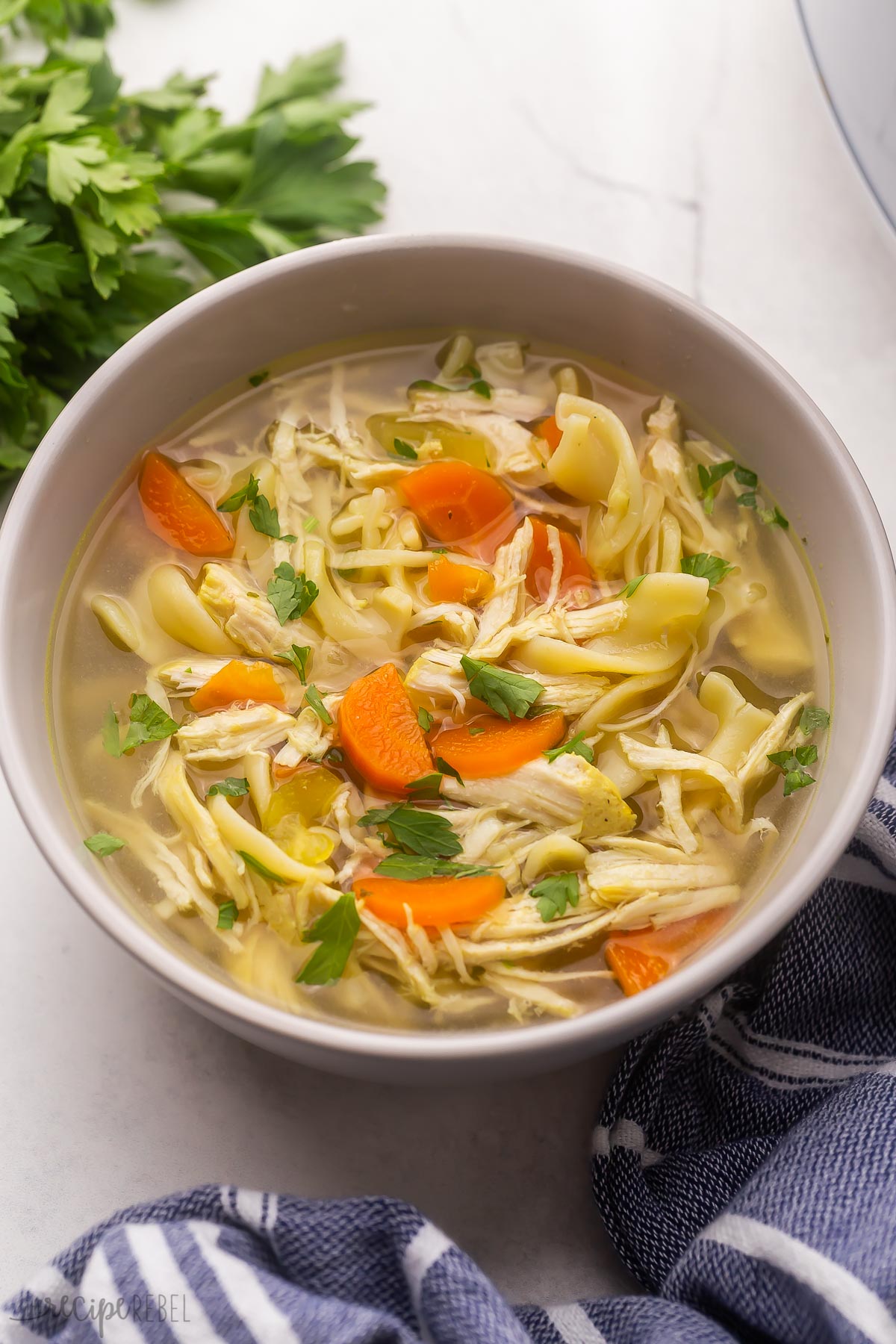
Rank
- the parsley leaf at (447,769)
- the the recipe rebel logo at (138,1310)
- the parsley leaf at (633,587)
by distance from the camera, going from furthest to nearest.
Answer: the parsley leaf at (633,587)
the parsley leaf at (447,769)
the the recipe rebel logo at (138,1310)

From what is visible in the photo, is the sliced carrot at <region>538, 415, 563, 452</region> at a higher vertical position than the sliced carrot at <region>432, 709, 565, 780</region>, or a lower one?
higher

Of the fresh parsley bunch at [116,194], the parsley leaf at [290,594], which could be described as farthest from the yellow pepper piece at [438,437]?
the fresh parsley bunch at [116,194]

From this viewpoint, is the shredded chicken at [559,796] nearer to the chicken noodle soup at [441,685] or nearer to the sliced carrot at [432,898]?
the chicken noodle soup at [441,685]

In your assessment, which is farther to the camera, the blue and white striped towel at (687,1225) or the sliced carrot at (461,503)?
the sliced carrot at (461,503)

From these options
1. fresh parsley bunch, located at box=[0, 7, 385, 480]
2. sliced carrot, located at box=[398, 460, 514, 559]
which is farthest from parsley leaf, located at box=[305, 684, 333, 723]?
fresh parsley bunch, located at box=[0, 7, 385, 480]

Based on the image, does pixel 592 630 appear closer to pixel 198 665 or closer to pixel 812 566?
pixel 812 566

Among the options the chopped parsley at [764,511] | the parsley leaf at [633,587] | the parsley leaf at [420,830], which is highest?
the chopped parsley at [764,511]

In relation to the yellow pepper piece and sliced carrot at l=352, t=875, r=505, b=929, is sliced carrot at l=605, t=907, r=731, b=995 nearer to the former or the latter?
sliced carrot at l=352, t=875, r=505, b=929
